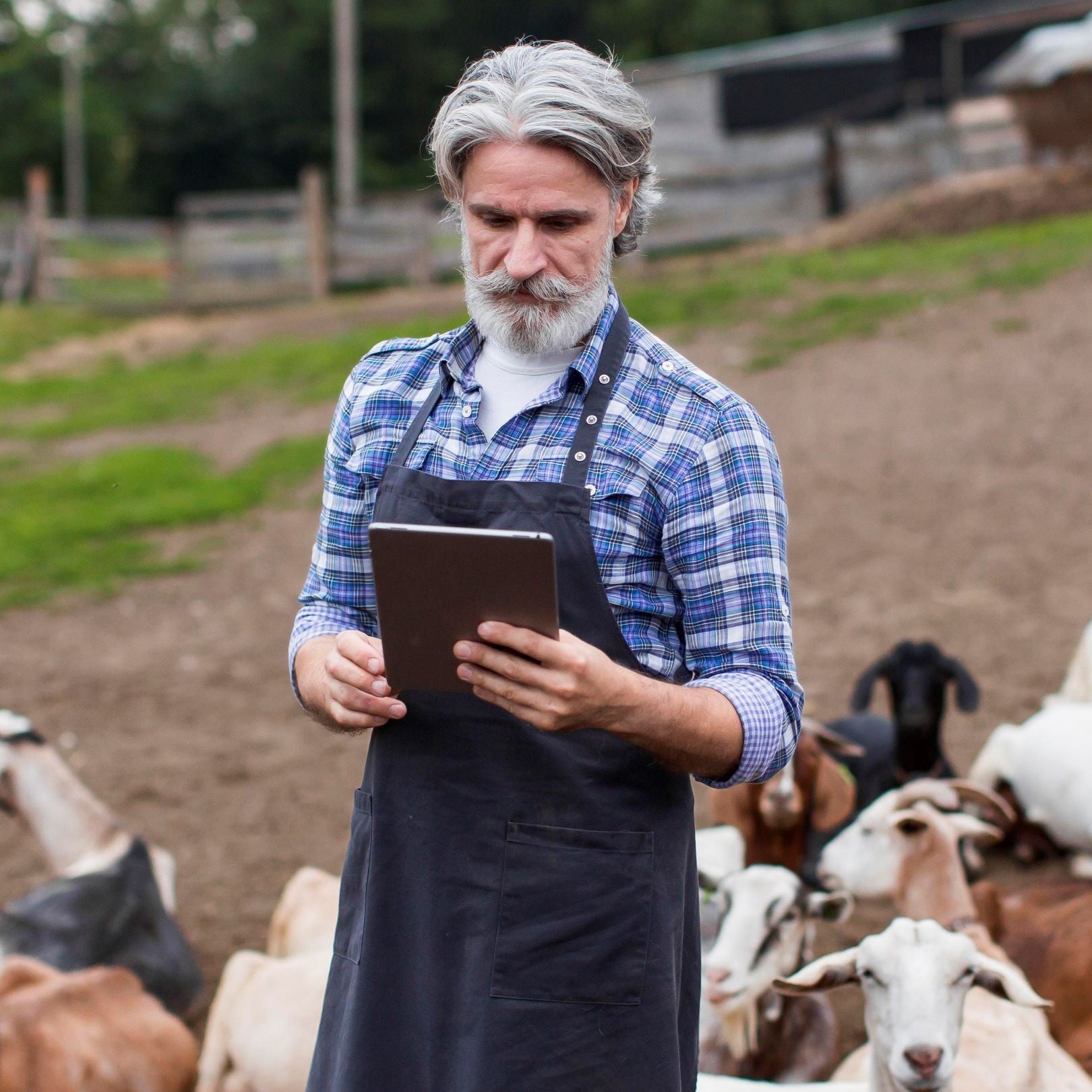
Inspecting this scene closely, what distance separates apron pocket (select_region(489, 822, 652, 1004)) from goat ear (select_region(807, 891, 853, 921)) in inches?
62.5

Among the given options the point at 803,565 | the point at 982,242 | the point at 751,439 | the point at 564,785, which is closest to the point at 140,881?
the point at 564,785

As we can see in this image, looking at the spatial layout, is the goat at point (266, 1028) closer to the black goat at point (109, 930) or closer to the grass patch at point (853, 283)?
the black goat at point (109, 930)

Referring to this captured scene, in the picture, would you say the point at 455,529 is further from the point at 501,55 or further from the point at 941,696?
the point at 941,696

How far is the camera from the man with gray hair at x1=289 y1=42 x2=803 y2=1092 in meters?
1.89

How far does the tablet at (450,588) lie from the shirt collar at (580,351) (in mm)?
400

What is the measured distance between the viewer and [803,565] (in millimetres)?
7777

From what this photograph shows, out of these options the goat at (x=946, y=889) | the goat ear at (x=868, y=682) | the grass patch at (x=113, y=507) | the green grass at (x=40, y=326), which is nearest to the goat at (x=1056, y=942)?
the goat at (x=946, y=889)

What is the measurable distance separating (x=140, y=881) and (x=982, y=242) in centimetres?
1105

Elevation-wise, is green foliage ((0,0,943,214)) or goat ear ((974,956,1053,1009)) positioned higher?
green foliage ((0,0,943,214))

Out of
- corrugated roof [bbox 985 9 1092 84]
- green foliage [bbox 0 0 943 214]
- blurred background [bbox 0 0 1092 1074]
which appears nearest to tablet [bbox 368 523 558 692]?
blurred background [bbox 0 0 1092 1074]

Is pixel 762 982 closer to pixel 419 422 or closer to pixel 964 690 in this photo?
pixel 964 690

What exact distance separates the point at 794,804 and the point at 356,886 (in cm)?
217

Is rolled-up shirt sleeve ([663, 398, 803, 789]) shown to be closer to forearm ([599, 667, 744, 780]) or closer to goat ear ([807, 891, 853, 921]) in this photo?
forearm ([599, 667, 744, 780])

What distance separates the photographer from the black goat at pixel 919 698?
4.52 m
